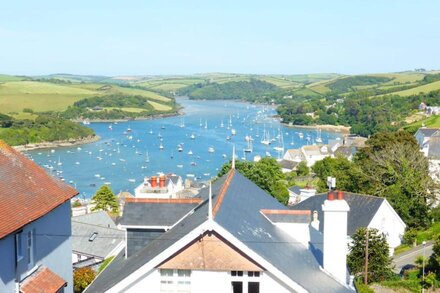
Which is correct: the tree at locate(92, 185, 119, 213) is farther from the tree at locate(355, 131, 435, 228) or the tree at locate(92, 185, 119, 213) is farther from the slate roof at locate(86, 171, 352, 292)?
the slate roof at locate(86, 171, 352, 292)

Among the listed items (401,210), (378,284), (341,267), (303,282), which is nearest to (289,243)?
(341,267)

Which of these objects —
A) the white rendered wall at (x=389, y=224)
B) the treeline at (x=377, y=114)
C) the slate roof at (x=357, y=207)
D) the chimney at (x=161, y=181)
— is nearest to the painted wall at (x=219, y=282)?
the chimney at (x=161, y=181)

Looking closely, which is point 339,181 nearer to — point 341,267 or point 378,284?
point 378,284

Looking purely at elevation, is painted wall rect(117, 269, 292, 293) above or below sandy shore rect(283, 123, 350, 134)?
above

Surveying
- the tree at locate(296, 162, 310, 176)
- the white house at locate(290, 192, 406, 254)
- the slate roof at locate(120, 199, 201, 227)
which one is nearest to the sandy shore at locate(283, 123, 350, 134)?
the tree at locate(296, 162, 310, 176)

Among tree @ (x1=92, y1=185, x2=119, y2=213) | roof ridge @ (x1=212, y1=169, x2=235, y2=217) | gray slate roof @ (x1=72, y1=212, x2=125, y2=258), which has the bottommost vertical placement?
tree @ (x1=92, y1=185, x2=119, y2=213)

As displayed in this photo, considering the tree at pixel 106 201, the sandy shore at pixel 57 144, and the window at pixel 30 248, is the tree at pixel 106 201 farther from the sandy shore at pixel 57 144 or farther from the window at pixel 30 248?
the sandy shore at pixel 57 144
